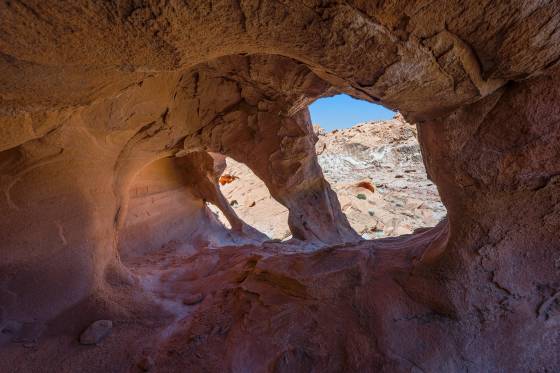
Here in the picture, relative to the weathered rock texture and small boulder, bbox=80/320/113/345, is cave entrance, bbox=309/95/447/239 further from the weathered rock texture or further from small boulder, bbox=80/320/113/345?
small boulder, bbox=80/320/113/345

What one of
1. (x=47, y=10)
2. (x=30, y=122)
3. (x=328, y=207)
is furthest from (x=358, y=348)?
(x=328, y=207)

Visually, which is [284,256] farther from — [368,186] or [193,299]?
[368,186]

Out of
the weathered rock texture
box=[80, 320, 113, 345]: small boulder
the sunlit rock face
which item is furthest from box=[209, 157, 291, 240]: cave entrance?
box=[80, 320, 113, 345]: small boulder

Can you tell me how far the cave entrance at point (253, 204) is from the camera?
873cm

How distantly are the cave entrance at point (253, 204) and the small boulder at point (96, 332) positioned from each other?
607 cm

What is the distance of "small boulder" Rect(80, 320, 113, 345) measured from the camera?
6.51 ft

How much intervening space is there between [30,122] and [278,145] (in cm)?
328

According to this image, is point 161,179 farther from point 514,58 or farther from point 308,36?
point 514,58

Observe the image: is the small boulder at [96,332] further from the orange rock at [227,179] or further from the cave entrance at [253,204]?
the orange rock at [227,179]

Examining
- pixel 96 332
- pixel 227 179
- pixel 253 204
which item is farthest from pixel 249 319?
pixel 227 179

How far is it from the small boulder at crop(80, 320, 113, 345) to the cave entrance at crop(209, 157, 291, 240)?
6070 mm

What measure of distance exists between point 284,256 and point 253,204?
7.36 meters

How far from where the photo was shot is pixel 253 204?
9.97m

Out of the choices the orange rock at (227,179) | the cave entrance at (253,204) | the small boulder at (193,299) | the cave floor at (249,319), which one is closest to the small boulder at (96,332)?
the cave floor at (249,319)
